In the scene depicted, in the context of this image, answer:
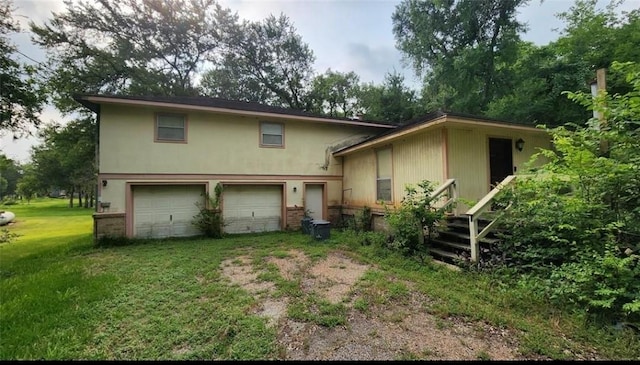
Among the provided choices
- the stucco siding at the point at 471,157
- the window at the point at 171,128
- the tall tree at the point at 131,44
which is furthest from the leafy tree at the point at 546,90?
the tall tree at the point at 131,44

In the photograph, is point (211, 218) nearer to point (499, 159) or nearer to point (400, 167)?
point (400, 167)

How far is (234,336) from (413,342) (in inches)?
73.0

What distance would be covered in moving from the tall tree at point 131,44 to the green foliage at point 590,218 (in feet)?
58.3

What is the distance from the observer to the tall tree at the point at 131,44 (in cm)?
1316

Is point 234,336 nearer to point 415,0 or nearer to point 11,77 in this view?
point 11,77

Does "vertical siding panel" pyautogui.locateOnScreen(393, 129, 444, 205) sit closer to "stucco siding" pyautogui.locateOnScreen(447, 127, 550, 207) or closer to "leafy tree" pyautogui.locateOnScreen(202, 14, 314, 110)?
"stucco siding" pyautogui.locateOnScreen(447, 127, 550, 207)

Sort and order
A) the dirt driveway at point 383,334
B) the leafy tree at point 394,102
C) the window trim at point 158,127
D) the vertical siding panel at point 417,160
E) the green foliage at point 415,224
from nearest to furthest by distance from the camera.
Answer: the dirt driveway at point 383,334
the green foliage at point 415,224
the vertical siding panel at point 417,160
the window trim at point 158,127
the leafy tree at point 394,102

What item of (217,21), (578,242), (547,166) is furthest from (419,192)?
(217,21)

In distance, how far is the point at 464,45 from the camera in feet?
51.8

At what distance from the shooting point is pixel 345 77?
2144cm

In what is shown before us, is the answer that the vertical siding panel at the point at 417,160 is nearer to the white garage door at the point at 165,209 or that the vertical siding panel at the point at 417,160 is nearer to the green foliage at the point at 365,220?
the green foliage at the point at 365,220

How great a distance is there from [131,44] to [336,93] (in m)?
13.5

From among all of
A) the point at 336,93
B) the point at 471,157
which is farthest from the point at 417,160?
the point at 336,93

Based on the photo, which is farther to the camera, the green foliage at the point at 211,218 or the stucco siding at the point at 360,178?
the stucco siding at the point at 360,178
